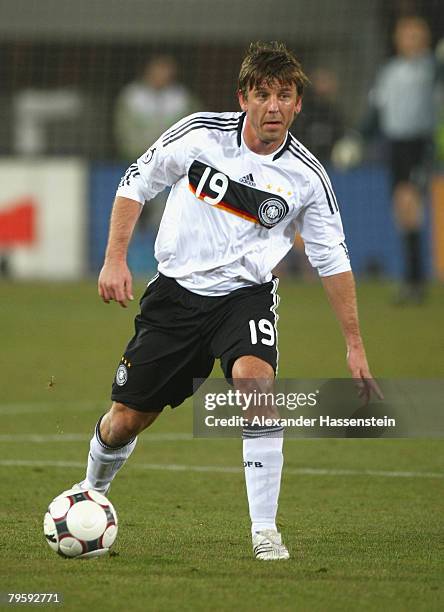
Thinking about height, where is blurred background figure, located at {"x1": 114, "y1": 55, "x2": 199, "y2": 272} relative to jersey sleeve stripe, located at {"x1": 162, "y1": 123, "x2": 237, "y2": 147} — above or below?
below

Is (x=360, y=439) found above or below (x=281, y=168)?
below

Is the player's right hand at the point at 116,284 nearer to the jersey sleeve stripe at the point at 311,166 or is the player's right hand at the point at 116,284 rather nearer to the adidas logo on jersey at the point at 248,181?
the adidas logo on jersey at the point at 248,181

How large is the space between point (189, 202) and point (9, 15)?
71.2ft

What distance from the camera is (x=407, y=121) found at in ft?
58.0

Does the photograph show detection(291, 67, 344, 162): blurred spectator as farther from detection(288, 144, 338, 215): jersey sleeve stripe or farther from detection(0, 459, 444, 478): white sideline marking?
detection(288, 144, 338, 215): jersey sleeve stripe

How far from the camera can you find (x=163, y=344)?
6285mm

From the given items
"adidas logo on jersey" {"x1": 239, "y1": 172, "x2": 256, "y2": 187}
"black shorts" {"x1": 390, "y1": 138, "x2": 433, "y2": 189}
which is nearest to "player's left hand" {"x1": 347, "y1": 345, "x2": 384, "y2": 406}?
"adidas logo on jersey" {"x1": 239, "y1": 172, "x2": 256, "y2": 187}

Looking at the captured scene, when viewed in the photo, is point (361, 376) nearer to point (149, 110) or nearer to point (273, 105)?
point (273, 105)

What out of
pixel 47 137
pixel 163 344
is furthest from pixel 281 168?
pixel 47 137

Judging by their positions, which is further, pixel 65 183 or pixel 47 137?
pixel 47 137

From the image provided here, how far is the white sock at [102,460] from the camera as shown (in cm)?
653

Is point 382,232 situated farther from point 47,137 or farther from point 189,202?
point 189,202

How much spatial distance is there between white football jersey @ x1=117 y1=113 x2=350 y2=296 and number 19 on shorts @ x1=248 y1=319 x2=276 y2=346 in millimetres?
232

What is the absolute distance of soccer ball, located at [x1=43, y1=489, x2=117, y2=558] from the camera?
5.80 metres
